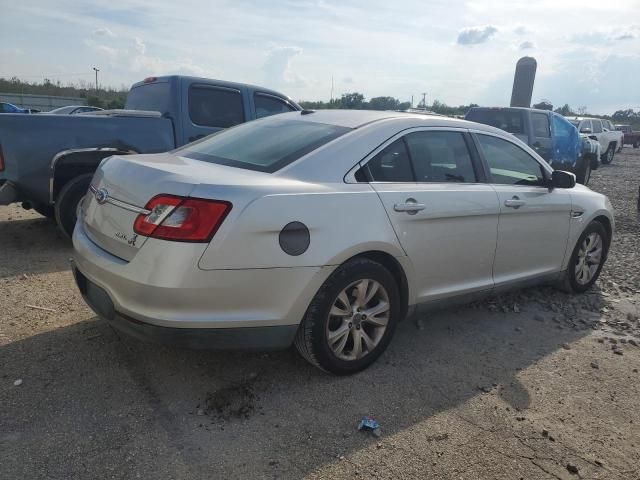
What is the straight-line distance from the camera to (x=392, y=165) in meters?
3.42

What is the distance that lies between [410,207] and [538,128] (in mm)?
8465

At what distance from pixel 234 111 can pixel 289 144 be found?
402 centimetres

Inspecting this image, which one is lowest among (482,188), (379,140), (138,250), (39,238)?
(39,238)

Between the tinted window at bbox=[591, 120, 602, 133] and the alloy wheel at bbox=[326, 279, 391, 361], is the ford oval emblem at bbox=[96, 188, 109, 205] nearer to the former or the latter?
the alloy wheel at bbox=[326, 279, 391, 361]

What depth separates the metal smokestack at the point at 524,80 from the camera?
2298cm

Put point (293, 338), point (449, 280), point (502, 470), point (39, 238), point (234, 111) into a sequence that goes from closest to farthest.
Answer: point (502, 470) < point (293, 338) < point (449, 280) < point (39, 238) < point (234, 111)

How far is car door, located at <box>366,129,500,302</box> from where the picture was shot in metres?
3.34

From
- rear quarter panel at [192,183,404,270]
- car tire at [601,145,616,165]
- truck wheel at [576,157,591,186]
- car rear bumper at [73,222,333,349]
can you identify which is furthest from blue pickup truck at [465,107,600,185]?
car tire at [601,145,616,165]

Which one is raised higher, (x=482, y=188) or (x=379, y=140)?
(x=379, y=140)

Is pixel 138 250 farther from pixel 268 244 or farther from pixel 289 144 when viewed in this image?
pixel 289 144

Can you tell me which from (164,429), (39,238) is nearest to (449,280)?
(164,429)

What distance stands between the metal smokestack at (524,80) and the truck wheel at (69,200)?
2150 centimetres

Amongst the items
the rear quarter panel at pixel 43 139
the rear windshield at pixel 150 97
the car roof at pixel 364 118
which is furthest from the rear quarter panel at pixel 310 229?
the rear windshield at pixel 150 97

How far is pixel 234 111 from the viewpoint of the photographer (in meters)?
7.07
